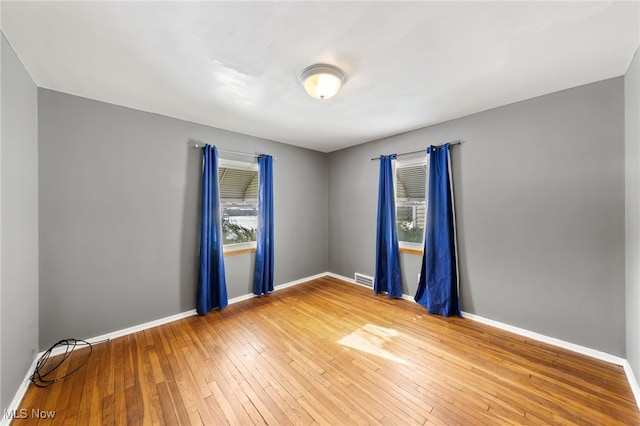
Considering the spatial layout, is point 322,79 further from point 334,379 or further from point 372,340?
point 372,340

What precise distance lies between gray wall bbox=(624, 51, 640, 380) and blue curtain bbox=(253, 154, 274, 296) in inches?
144

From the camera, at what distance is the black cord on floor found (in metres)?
1.84

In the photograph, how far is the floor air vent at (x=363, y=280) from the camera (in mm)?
3959

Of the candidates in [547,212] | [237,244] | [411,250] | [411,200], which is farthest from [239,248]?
[547,212]

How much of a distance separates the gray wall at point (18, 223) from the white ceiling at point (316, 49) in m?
0.25

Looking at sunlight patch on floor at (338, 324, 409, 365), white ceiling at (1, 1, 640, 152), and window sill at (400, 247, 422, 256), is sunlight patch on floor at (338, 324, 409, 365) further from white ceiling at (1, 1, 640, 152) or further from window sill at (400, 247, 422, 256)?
white ceiling at (1, 1, 640, 152)

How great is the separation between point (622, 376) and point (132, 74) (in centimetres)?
462

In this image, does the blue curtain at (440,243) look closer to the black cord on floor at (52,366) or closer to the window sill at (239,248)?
the window sill at (239,248)

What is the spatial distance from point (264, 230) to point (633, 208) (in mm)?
3755

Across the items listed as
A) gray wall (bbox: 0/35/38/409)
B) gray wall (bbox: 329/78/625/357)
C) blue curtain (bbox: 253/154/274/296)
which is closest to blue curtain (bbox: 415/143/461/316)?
gray wall (bbox: 329/78/625/357)

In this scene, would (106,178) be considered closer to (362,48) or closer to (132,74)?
(132,74)

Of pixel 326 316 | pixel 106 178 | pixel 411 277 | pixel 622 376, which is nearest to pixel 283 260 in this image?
pixel 326 316

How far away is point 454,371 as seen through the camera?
1945mm

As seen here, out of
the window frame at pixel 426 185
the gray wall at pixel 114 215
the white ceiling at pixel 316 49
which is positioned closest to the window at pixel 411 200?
the window frame at pixel 426 185
